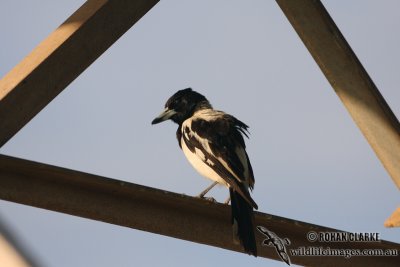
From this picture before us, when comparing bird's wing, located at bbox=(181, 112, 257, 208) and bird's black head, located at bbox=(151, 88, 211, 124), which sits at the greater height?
bird's black head, located at bbox=(151, 88, 211, 124)

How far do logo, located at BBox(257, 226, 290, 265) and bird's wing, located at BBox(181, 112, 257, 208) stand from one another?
96 cm

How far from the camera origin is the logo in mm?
3824

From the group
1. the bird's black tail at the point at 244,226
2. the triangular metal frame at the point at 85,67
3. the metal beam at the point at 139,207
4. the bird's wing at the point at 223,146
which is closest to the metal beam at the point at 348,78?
the triangular metal frame at the point at 85,67

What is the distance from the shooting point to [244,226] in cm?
404

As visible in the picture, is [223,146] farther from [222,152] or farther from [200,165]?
[200,165]

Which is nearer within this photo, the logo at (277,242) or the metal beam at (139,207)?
the metal beam at (139,207)

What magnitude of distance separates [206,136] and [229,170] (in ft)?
2.36

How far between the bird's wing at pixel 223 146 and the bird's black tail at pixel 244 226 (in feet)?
1.38

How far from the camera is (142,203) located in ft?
12.0

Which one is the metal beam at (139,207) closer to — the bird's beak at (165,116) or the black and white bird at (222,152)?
the black and white bird at (222,152)

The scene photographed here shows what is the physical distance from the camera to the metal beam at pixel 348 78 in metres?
3.91

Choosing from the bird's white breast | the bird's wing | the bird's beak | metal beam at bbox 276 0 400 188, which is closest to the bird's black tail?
the bird's wing

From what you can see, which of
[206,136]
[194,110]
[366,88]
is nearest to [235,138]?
[206,136]

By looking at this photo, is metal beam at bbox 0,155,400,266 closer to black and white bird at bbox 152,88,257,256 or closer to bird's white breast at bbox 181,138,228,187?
black and white bird at bbox 152,88,257,256
